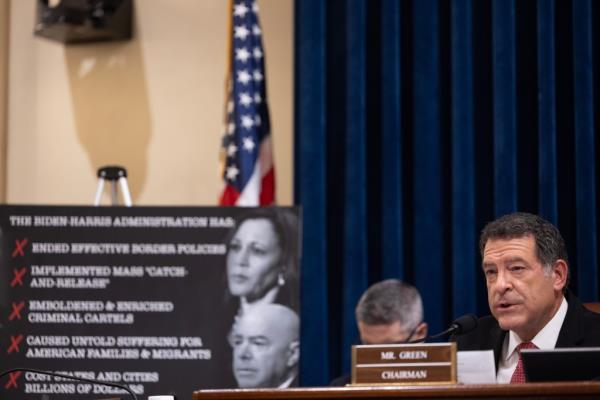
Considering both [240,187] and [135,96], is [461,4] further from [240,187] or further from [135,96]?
[135,96]

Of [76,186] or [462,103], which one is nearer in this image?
[462,103]

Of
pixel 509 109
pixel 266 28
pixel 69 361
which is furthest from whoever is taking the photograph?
pixel 266 28

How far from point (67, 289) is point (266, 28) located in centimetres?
227

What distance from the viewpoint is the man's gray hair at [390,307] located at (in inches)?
189

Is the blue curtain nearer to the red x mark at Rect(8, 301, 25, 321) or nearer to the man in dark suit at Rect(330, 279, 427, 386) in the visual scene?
the man in dark suit at Rect(330, 279, 427, 386)

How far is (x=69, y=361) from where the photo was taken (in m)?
4.41

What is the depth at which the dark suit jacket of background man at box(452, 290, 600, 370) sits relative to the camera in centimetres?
328

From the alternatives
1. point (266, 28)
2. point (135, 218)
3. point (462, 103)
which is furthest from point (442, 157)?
point (135, 218)

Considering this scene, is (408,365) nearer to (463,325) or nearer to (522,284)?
(463,325)

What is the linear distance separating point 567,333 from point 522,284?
21 cm

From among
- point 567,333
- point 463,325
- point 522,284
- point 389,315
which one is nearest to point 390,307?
point 389,315

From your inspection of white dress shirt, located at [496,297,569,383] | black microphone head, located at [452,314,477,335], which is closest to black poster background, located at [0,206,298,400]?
white dress shirt, located at [496,297,569,383]

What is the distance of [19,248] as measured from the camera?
451 centimetres

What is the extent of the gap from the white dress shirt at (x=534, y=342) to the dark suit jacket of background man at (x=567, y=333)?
19 mm
